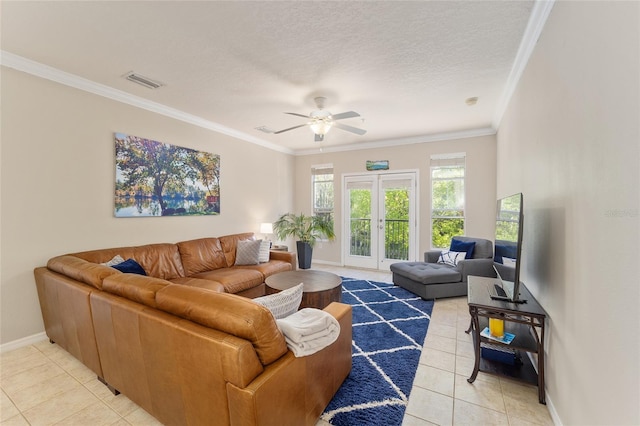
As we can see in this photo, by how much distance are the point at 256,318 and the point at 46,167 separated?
3134mm

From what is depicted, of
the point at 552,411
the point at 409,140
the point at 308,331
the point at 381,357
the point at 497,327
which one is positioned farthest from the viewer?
the point at 409,140

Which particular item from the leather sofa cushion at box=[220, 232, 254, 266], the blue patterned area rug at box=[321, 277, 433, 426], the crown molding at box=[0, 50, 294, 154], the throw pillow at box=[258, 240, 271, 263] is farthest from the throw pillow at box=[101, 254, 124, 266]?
the blue patterned area rug at box=[321, 277, 433, 426]

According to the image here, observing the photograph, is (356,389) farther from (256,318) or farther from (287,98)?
(287,98)

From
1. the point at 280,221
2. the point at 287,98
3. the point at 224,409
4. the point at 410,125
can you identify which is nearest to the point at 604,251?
the point at 224,409

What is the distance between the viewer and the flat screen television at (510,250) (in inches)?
77.5

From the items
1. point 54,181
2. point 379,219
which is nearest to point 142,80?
point 54,181

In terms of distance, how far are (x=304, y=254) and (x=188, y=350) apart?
4464 mm

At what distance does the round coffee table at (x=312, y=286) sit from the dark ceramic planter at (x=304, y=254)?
205cm

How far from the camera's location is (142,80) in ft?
10.1

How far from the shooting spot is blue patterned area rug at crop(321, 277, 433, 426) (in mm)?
1822

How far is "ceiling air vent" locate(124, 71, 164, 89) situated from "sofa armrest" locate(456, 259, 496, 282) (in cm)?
469

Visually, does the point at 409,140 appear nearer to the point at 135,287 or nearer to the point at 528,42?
the point at 528,42

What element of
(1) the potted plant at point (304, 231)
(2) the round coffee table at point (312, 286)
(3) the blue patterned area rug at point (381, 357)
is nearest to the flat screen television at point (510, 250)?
(3) the blue patterned area rug at point (381, 357)

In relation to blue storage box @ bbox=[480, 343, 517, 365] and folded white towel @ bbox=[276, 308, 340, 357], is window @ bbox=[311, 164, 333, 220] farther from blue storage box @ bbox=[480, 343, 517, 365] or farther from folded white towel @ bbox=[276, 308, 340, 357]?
folded white towel @ bbox=[276, 308, 340, 357]
